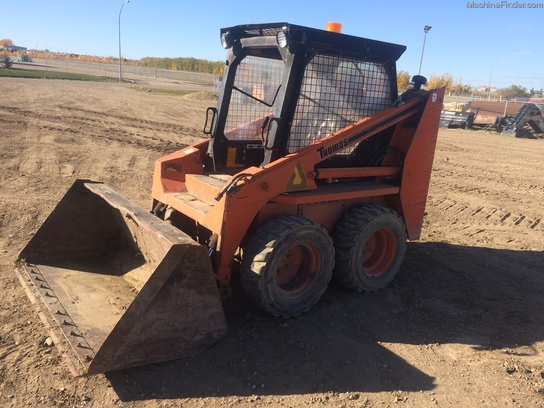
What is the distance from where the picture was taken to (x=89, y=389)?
3.00m

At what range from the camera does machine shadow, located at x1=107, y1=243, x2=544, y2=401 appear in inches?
125

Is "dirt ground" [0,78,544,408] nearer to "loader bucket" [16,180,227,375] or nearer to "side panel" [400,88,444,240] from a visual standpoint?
"loader bucket" [16,180,227,375]

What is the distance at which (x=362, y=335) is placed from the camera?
389cm

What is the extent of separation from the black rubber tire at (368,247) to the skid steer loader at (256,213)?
0.05ft

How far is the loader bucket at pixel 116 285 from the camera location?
2.98 metres

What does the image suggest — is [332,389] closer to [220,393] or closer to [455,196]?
[220,393]

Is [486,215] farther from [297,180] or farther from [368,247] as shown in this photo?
[297,180]

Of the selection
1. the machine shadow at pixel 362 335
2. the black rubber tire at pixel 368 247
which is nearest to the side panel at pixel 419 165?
the black rubber tire at pixel 368 247

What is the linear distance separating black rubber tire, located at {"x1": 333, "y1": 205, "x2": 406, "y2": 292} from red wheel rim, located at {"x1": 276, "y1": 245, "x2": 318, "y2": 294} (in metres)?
0.37

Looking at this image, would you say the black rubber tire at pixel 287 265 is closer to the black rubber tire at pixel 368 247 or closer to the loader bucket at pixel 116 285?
the black rubber tire at pixel 368 247

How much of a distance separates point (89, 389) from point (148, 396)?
386 mm

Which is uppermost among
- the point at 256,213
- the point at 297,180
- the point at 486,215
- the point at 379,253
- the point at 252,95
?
the point at 252,95

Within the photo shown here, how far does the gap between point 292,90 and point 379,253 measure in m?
1.96

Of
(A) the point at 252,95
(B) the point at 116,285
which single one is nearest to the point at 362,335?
(B) the point at 116,285
